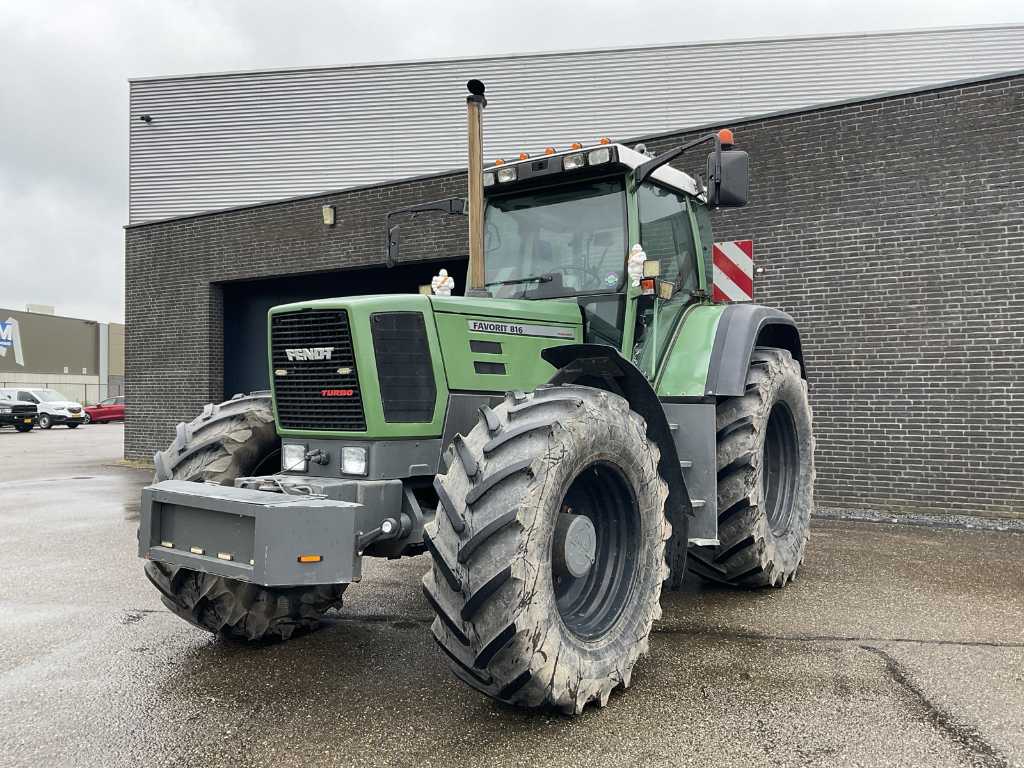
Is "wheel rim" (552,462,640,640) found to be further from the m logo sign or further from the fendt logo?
the m logo sign

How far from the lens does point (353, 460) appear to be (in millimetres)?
3689

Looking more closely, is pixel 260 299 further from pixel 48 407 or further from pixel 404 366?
pixel 48 407

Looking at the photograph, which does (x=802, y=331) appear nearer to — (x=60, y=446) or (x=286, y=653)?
(x=286, y=653)

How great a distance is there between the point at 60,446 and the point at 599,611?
20767mm

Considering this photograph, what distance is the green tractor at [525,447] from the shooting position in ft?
9.77

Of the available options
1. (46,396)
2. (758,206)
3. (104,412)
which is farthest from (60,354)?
(758,206)

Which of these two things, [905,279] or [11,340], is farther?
[11,340]

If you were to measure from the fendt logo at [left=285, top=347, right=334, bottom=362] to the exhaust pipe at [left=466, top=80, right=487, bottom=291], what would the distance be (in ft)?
3.37

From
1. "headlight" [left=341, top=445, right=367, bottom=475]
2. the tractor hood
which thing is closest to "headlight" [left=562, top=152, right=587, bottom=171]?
the tractor hood

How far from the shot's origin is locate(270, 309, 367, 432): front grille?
3682mm

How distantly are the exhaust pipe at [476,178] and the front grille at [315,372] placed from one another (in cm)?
101

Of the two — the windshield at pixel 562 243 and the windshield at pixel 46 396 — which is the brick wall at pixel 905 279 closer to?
the windshield at pixel 562 243

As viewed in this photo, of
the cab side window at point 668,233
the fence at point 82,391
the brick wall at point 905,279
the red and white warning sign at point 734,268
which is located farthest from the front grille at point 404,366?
the fence at point 82,391

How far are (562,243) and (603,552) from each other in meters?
1.85
